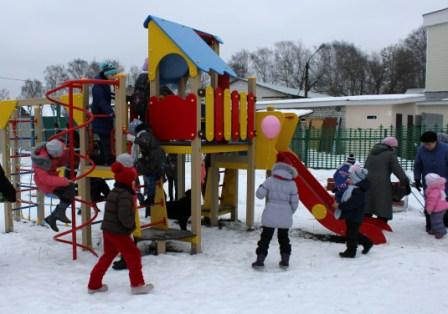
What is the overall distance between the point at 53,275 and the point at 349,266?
11.6ft

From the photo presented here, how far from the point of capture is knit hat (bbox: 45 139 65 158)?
6.16 metres

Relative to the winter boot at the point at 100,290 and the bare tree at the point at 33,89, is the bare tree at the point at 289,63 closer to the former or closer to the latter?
the bare tree at the point at 33,89

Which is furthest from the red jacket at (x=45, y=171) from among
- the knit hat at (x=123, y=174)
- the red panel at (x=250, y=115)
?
the red panel at (x=250, y=115)

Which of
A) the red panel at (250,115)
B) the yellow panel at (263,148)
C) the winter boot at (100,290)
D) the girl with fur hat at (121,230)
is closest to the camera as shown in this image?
the girl with fur hat at (121,230)

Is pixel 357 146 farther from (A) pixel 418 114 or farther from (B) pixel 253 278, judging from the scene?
(B) pixel 253 278

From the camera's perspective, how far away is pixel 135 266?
481 cm

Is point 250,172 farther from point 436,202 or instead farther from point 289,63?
point 289,63

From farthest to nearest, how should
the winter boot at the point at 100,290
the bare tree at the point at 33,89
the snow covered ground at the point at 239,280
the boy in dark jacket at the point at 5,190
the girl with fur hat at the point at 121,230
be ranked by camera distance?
the bare tree at the point at 33,89
the boy in dark jacket at the point at 5,190
the winter boot at the point at 100,290
the girl with fur hat at the point at 121,230
the snow covered ground at the point at 239,280

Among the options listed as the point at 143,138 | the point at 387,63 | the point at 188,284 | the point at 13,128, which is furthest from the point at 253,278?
the point at 387,63

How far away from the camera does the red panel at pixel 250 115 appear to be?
7480 millimetres

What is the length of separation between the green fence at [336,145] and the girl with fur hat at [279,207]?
11975 mm

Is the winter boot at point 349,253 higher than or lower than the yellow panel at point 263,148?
lower

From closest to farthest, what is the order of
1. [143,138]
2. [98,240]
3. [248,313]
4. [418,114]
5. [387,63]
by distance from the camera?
1. [248,313]
2. [143,138]
3. [98,240]
4. [418,114]
5. [387,63]

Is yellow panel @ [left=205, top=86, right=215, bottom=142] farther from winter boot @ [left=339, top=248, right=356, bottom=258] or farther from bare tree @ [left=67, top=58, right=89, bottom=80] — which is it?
bare tree @ [left=67, top=58, right=89, bottom=80]
